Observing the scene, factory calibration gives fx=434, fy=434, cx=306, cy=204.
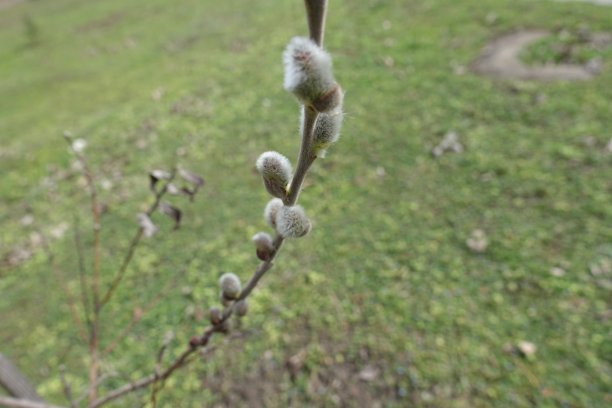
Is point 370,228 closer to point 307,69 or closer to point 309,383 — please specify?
point 309,383

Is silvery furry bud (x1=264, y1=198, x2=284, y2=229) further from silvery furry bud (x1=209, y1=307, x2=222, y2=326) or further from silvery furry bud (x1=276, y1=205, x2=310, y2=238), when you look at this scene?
silvery furry bud (x1=209, y1=307, x2=222, y2=326)

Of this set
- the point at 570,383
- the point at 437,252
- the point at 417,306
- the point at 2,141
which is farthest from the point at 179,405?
the point at 2,141

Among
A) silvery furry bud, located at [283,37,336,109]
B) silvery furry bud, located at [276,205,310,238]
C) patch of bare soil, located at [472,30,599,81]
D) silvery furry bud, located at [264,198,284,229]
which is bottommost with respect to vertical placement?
patch of bare soil, located at [472,30,599,81]

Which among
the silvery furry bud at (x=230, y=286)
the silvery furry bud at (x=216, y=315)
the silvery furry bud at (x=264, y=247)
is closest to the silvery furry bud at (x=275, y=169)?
the silvery furry bud at (x=264, y=247)

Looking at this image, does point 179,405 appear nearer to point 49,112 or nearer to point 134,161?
point 134,161

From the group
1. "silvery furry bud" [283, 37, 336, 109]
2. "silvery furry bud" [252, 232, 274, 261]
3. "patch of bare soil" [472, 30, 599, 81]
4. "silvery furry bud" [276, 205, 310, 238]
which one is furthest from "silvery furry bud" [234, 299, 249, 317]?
"patch of bare soil" [472, 30, 599, 81]

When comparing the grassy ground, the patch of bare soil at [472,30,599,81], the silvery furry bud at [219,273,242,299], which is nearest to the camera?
the silvery furry bud at [219,273,242,299]

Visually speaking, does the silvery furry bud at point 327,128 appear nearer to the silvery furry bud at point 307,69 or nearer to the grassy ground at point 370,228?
the silvery furry bud at point 307,69
